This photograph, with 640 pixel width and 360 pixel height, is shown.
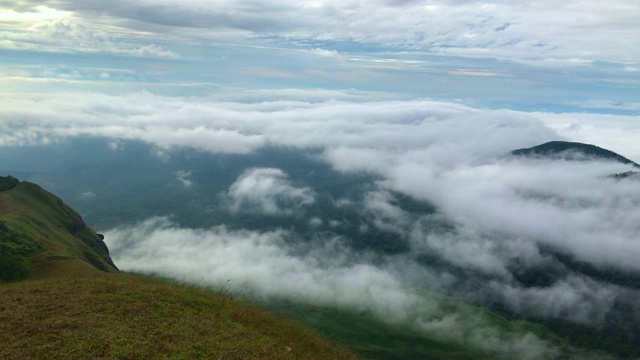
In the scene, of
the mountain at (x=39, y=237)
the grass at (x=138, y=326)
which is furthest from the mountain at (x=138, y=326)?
the mountain at (x=39, y=237)

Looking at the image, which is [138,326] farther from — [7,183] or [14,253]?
[7,183]

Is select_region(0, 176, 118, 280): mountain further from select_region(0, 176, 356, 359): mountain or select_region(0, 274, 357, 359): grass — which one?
select_region(0, 176, 356, 359): mountain

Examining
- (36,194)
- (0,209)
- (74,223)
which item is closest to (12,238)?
(0,209)

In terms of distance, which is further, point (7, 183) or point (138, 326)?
point (7, 183)

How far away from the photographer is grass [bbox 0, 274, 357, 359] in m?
28.3

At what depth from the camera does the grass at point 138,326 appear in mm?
28312

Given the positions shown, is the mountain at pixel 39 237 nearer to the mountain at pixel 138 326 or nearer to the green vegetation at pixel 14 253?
the green vegetation at pixel 14 253

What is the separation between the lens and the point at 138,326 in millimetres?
31328

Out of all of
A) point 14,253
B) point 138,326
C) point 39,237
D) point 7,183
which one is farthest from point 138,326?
point 7,183

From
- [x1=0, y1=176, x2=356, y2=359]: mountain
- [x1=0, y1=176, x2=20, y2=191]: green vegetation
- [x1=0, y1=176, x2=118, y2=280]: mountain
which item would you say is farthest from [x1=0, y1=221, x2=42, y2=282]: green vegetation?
[x1=0, y1=176, x2=20, y2=191]: green vegetation

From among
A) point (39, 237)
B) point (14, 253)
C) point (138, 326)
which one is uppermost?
point (138, 326)

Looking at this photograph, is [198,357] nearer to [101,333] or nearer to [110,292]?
[101,333]

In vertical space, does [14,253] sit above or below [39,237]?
above

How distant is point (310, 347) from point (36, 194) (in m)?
171
